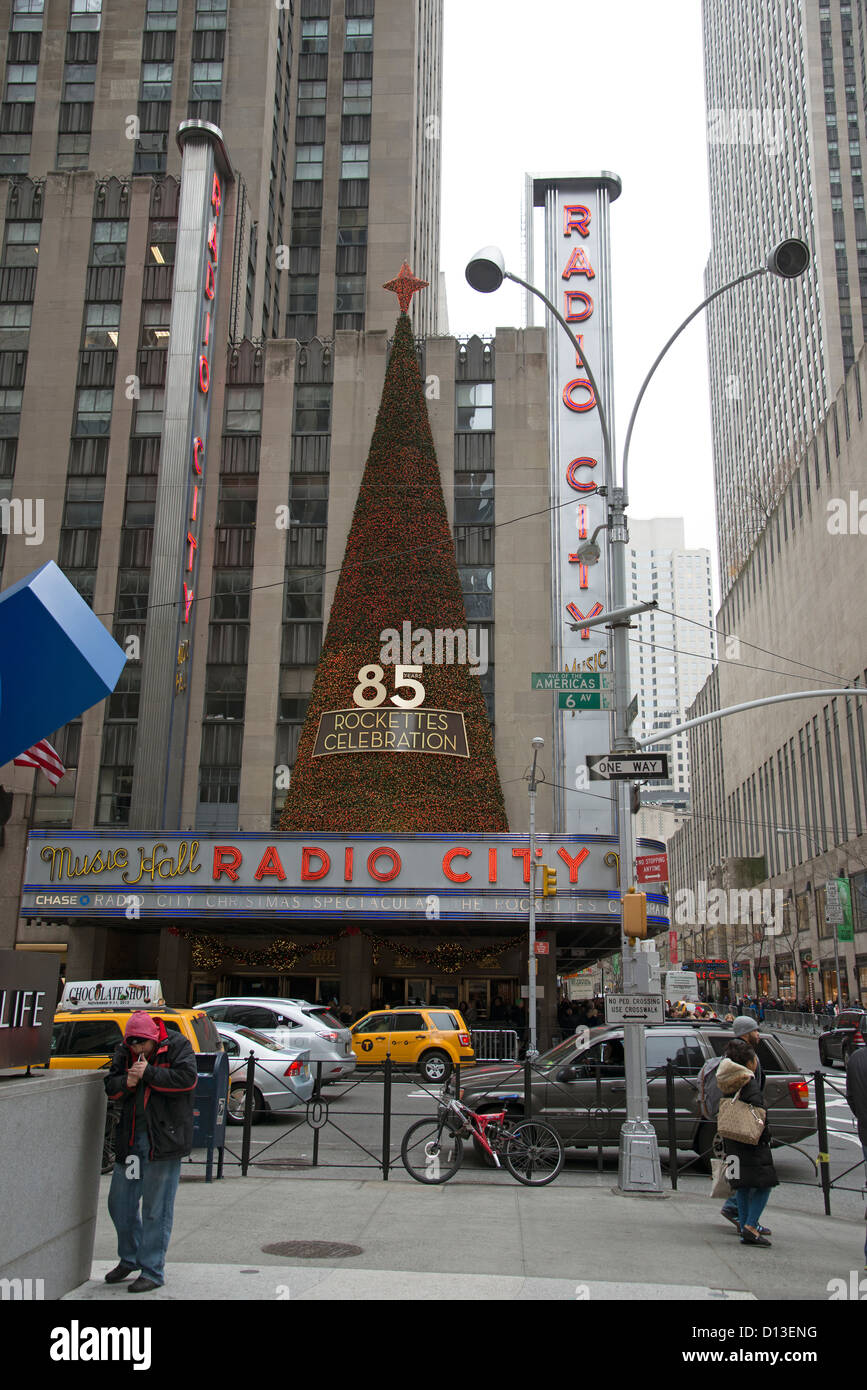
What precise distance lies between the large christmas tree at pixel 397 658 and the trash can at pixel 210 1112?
19861 millimetres

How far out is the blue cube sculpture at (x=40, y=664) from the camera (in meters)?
A: 6.07

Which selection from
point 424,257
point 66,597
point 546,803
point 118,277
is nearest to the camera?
point 66,597

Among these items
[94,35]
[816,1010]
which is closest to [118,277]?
[94,35]

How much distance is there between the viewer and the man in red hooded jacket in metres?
6.75

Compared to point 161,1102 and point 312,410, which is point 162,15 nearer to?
point 312,410

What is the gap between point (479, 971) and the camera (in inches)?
1448

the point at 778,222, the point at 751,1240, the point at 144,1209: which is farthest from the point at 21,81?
the point at 778,222

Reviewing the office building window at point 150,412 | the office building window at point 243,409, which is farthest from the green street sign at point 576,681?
the office building window at point 150,412

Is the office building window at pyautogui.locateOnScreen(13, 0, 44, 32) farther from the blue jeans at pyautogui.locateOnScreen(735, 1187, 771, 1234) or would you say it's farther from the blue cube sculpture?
the blue jeans at pyautogui.locateOnScreen(735, 1187, 771, 1234)

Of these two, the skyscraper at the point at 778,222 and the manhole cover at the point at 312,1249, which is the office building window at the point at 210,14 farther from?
the manhole cover at the point at 312,1249

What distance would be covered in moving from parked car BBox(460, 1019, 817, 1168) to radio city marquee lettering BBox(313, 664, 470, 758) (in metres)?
19.4

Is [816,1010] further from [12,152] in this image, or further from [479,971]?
[12,152]

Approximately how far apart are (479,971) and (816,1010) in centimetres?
3307

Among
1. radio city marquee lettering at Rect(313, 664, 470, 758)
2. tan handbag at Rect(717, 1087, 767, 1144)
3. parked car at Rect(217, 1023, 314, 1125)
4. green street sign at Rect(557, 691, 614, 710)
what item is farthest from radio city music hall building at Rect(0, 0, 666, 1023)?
tan handbag at Rect(717, 1087, 767, 1144)
